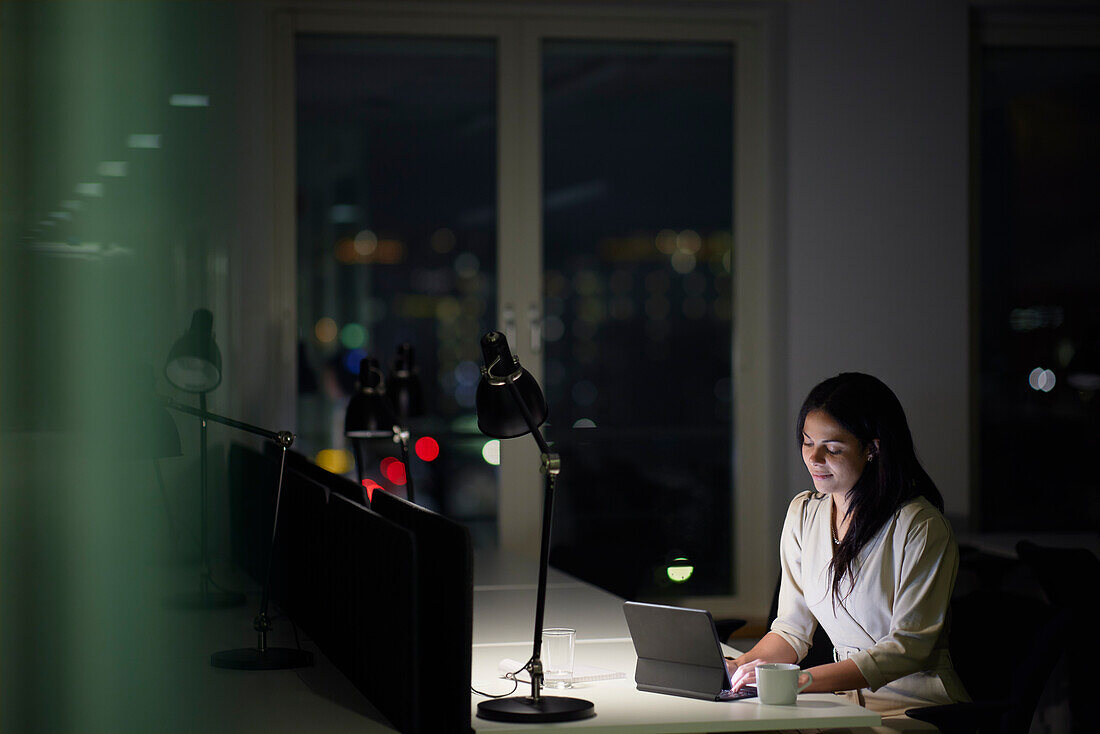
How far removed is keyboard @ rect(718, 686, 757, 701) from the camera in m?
1.92

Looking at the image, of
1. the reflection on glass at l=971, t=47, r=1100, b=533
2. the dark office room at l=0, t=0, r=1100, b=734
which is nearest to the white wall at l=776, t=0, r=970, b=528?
the dark office room at l=0, t=0, r=1100, b=734

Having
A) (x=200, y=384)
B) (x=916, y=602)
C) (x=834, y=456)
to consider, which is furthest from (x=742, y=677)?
(x=200, y=384)

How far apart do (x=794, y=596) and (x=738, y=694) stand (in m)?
0.52

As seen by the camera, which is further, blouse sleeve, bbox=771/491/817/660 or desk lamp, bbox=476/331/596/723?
blouse sleeve, bbox=771/491/817/660

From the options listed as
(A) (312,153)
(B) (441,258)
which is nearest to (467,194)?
(B) (441,258)

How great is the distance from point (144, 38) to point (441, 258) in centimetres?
420

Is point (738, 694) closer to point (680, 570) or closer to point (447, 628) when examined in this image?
point (447, 628)

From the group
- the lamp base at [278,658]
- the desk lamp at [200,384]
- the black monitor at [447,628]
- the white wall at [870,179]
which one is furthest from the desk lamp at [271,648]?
the white wall at [870,179]

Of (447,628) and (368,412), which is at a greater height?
(368,412)

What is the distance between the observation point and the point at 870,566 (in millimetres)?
2215

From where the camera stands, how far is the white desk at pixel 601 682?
1799 mm

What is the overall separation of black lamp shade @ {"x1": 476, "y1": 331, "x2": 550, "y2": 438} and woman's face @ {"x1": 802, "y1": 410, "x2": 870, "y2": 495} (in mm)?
699

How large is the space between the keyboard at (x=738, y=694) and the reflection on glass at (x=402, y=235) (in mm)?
2866

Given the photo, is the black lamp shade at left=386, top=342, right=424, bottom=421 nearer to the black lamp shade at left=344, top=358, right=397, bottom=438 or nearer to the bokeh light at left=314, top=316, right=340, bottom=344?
the black lamp shade at left=344, top=358, right=397, bottom=438
